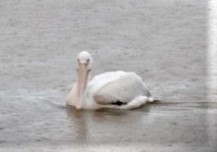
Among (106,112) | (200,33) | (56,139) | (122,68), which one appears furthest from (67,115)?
(200,33)

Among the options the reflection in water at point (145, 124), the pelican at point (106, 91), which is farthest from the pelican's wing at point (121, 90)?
the reflection in water at point (145, 124)

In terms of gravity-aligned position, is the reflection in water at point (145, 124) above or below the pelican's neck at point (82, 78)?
below

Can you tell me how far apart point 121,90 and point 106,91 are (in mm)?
137

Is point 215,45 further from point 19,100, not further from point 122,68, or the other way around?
point 19,100

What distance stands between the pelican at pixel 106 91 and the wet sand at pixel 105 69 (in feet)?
0.32

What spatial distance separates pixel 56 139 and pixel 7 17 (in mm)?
4380

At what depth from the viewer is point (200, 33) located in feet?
32.4

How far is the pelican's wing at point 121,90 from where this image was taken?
7.51m

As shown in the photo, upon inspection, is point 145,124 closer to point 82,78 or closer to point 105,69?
point 82,78

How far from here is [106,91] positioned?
7.57 meters

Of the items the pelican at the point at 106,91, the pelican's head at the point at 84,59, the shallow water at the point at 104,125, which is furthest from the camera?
the pelican's head at the point at 84,59

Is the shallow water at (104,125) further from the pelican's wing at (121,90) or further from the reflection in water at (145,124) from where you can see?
the pelican's wing at (121,90)

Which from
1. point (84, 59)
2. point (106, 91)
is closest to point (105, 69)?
point (84, 59)

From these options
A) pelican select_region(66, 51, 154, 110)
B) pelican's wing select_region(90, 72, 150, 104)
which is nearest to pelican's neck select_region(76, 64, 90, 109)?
pelican select_region(66, 51, 154, 110)
